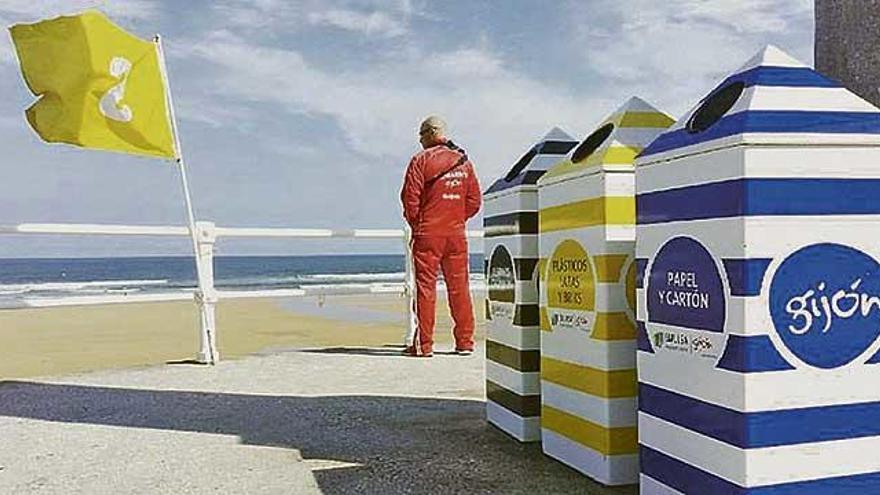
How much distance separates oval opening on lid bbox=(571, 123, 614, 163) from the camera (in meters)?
3.57

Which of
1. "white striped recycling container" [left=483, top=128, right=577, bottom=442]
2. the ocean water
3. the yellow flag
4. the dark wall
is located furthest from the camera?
the ocean water

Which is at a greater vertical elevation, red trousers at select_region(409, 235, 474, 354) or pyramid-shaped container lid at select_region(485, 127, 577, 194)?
pyramid-shaped container lid at select_region(485, 127, 577, 194)

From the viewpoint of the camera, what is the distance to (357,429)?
4.59 m

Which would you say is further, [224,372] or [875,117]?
[224,372]

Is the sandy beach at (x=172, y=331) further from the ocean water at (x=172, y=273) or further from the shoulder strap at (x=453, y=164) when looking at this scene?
the ocean water at (x=172, y=273)

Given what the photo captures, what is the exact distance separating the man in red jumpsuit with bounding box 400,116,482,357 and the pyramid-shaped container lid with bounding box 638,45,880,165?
409 centimetres

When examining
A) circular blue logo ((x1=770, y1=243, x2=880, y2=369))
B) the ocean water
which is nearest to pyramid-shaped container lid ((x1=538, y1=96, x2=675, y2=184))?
circular blue logo ((x1=770, y1=243, x2=880, y2=369))

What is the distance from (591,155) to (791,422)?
1370mm

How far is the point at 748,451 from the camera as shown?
7.81 ft

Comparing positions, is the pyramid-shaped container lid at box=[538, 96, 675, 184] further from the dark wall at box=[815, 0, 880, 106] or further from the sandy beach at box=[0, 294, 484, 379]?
the sandy beach at box=[0, 294, 484, 379]

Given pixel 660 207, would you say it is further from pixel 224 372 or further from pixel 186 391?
pixel 224 372

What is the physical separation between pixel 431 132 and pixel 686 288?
4402 millimetres

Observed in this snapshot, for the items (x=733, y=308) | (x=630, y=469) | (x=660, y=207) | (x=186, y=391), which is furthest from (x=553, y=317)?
(x=186, y=391)

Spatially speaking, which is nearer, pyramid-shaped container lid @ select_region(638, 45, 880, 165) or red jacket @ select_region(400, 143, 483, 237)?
pyramid-shaped container lid @ select_region(638, 45, 880, 165)
